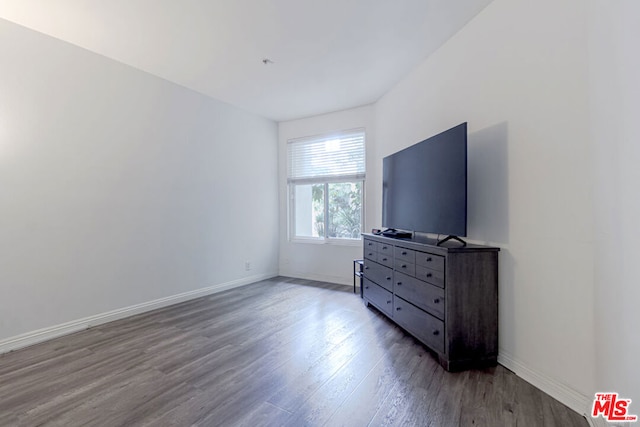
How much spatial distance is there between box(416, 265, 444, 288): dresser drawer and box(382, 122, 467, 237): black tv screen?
1.06 ft

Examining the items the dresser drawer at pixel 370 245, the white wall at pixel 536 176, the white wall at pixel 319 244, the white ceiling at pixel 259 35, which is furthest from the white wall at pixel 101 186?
the white wall at pixel 536 176

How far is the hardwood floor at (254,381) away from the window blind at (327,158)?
2.41 metres

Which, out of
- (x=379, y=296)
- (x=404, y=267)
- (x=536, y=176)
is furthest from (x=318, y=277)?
(x=536, y=176)

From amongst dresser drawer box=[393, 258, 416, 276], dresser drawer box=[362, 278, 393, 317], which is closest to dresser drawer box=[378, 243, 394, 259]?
dresser drawer box=[393, 258, 416, 276]

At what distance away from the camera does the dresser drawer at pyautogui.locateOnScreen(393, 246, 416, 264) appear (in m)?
2.60

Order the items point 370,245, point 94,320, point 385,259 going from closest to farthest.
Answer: point 94,320
point 385,259
point 370,245

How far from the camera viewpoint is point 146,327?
9.84 feet

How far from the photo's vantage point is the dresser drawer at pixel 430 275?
86.9 inches

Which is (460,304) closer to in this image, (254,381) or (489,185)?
(489,185)

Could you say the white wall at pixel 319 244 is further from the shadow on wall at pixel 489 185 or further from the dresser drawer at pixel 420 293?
the shadow on wall at pixel 489 185

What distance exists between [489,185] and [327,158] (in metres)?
2.90

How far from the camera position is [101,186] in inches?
122

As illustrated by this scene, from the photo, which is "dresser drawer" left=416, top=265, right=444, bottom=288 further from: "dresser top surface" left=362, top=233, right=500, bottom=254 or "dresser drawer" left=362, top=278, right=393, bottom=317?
"dresser drawer" left=362, top=278, right=393, bottom=317

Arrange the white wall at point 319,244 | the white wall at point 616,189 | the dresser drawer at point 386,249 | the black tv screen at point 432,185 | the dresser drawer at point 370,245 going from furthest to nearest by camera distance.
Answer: the white wall at point 319,244
the dresser drawer at point 370,245
the dresser drawer at point 386,249
the black tv screen at point 432,185
the white wall at point 616,189
